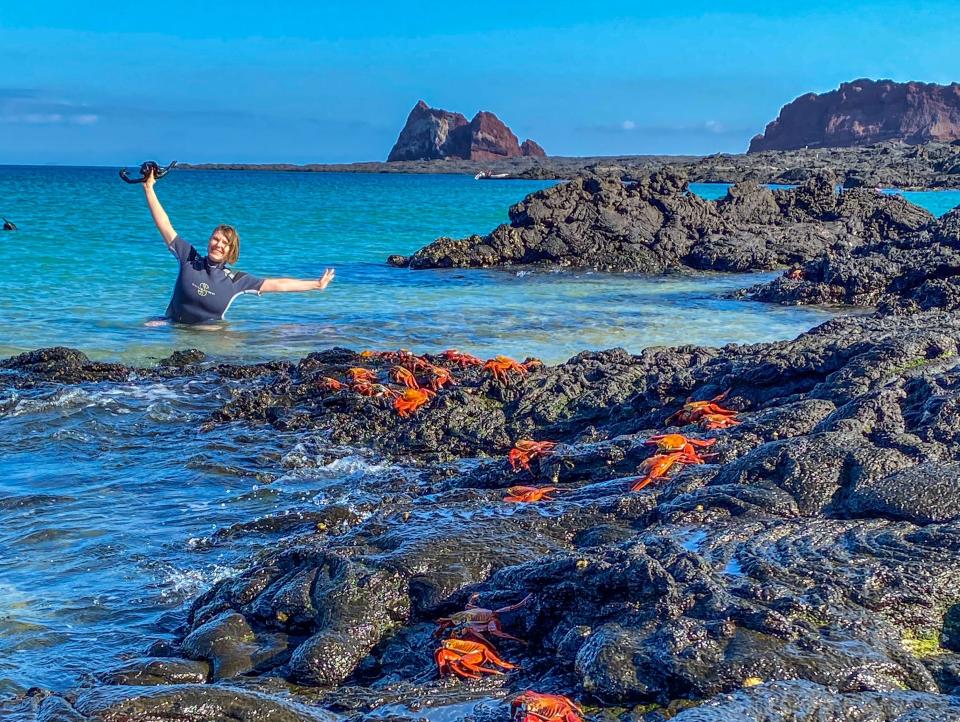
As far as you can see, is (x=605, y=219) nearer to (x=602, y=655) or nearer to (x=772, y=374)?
(x=772, y=374)

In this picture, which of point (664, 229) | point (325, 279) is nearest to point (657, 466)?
point (325, 279)

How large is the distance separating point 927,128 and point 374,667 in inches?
7286

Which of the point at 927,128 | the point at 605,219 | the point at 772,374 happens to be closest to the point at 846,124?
the point at 927,128

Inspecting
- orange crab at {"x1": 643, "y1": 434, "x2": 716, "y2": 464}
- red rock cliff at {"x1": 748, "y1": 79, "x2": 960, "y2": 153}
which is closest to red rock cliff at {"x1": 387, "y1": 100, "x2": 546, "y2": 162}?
red rock cliff at {"x1": 748, "y1": 79, "x2": 960, "y2": 153}

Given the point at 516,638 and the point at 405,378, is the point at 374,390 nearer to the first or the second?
the point at 405,378

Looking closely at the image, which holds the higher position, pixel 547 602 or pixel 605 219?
pixel 605 219

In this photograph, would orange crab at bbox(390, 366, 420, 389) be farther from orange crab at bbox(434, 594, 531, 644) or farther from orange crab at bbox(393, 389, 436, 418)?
orange crab at bbox(434, 594, 531, 644)

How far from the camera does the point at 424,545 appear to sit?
4973mm

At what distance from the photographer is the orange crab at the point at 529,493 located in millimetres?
5793

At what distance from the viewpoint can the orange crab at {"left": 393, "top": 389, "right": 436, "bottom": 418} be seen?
29.8ft

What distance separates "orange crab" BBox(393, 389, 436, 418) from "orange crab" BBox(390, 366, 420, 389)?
32 centimetres

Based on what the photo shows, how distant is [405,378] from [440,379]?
330 millimetres

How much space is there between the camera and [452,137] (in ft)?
635

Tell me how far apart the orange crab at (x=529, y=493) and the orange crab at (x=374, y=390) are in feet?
11.2
